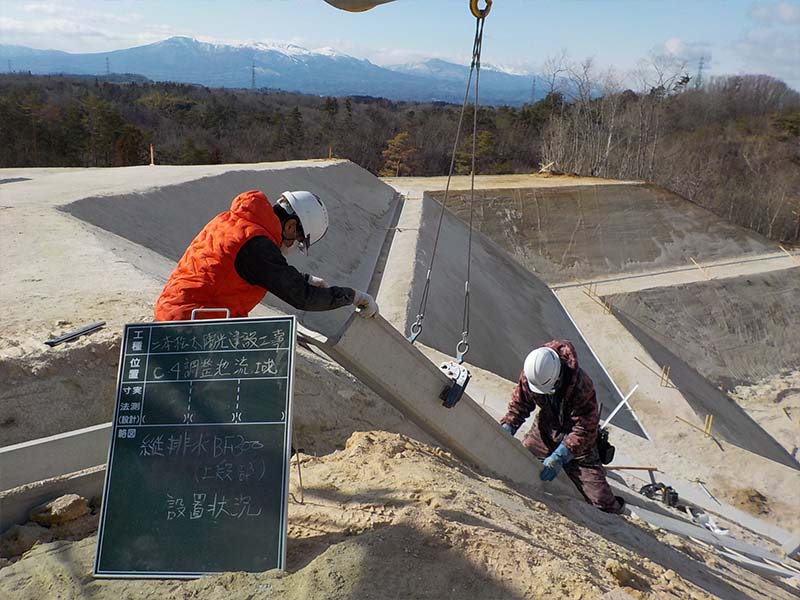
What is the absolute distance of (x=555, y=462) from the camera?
5352 millimetres

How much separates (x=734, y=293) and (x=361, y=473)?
24.0 meters

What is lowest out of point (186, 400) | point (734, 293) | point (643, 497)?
point (734, 293)

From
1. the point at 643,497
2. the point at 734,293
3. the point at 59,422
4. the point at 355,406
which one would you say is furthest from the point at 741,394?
the point at 59,422

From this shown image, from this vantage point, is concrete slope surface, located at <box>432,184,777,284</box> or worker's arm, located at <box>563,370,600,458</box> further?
concrete slope surface, located at <box>432,184,777,284</box>

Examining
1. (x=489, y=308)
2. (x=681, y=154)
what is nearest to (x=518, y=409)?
(x=489, y=308)

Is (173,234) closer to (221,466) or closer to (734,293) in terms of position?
(221,466)

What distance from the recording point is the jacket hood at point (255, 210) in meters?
3.50

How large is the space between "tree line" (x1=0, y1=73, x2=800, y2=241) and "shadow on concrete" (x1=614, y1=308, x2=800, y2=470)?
16346mm

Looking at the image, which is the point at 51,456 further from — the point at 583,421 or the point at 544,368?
the point at 583,421

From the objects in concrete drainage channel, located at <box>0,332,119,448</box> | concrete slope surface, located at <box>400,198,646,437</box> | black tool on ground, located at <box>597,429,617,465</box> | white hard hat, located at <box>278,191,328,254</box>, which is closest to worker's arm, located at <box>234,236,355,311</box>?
white hard hat, located at <box>278,191,328,254</box>

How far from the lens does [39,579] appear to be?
2.70 metres

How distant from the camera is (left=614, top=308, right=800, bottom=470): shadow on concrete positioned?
13219 millimetres

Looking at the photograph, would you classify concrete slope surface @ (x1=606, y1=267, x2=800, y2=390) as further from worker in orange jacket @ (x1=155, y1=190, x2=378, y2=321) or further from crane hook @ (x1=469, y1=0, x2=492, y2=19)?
worker in orange jacket @ (x1=155, y1=190, x2=378, y2=321)

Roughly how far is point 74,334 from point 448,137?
44.7 metres
